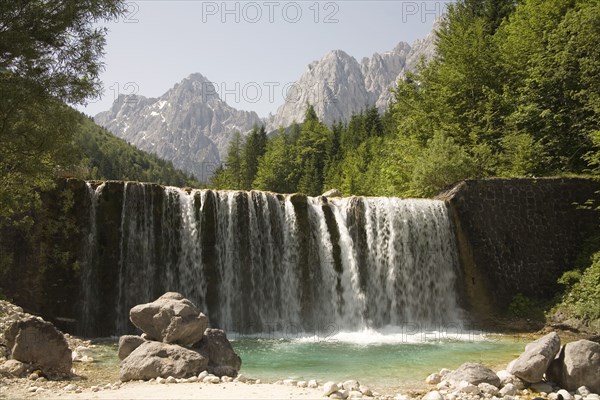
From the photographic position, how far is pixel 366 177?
47.2m

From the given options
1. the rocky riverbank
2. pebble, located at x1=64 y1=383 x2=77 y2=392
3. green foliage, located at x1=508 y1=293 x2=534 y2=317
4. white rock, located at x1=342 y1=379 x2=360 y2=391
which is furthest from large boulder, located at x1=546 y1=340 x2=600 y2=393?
green foliage, located at x1=508 y1=293 x2=534 y2=317

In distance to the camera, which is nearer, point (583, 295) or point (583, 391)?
point (583, 391)

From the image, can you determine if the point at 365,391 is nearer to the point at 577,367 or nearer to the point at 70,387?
the point at 577,367

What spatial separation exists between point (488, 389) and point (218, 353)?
5.56 meters

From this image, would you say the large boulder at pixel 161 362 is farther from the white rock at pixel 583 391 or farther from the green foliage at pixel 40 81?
the white rock at pixel 583 391

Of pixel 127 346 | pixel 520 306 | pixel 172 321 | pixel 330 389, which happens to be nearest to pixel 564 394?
pixel 330 389

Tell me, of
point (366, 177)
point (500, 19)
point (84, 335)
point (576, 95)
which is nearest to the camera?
point (84, 335)

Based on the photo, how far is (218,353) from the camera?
35.9 ft

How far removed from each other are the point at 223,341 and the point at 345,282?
9.62 meters

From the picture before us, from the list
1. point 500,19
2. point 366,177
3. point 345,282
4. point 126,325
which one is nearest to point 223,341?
point 126,325

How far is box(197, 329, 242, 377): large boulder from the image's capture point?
10586mm

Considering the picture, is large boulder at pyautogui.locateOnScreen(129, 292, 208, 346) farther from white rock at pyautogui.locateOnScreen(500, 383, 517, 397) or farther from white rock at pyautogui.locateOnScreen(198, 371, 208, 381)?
white rock at pyautogui.locateOnScreen(500, 383, 517, 397)

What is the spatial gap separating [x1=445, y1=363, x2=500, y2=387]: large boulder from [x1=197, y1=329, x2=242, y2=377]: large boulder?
14.9 ft

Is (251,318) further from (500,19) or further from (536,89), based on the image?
(500,19)
